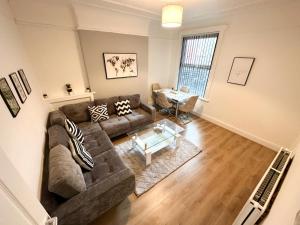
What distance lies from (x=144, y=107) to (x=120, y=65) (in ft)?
4.19

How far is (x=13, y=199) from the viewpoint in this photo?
0.60 meters

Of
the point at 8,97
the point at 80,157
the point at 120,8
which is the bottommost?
the point at 80,157

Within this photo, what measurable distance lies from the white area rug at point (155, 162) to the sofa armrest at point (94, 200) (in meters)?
0.49

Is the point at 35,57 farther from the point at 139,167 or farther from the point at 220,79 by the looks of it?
the point at 220,79

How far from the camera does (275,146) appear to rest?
8.62 ft

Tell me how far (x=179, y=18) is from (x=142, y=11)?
4.21 ft

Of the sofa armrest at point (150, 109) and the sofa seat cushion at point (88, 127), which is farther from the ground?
the sofa armrest at point (150, 109)

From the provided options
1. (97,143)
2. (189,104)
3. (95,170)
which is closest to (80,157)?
(95,170)

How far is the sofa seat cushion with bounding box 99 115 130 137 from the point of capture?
8.70ft

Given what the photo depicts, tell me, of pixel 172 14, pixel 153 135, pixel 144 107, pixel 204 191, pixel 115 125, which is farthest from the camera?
pixel 144 107

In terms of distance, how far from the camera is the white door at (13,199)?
0.55 m

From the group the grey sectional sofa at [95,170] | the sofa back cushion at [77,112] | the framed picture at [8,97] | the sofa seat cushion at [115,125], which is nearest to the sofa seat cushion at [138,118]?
the grey sectional sofa at [95,170]

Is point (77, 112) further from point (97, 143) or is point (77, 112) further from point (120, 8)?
point (120, 8)

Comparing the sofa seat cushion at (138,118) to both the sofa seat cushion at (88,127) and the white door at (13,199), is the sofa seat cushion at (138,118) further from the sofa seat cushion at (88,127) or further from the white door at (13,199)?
the white door at (13,199)
